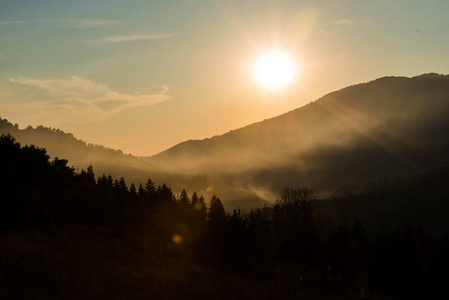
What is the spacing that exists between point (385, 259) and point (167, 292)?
28.3 meters

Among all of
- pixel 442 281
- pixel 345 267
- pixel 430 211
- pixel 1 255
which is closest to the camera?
pixel 1 255

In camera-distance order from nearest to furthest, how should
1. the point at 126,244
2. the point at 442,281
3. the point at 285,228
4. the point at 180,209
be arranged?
the point at 126,244, the point at 442,281, the point at 285,228, the point at 180,209

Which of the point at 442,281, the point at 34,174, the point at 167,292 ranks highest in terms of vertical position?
the point at 34,174

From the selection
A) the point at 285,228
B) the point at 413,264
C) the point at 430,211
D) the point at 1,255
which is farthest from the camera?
the point at 430,211

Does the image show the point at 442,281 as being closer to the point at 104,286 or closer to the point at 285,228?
the point at 104,286

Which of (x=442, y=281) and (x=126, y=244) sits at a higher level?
(x=126, y=244)

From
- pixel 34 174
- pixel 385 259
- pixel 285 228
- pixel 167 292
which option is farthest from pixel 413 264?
pixel 285 228

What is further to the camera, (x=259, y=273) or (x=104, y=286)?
(x=259, y=273)

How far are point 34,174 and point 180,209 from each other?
59.1 metres

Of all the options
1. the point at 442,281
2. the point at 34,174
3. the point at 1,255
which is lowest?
the point at 442,281

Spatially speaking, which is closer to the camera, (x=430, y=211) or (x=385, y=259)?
(x=385, y=259)

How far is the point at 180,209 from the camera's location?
9588 centimetres

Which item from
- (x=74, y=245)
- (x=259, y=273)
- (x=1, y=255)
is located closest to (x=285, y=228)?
(x=259, y=273)

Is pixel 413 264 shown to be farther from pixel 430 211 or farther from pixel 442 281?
pixel 430 211
